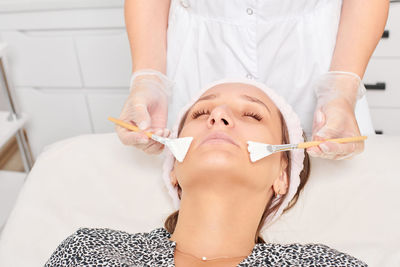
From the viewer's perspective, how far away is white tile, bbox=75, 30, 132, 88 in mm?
2096

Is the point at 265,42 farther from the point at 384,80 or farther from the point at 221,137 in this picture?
the point at 384,80

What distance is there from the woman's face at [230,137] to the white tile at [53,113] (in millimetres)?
1207

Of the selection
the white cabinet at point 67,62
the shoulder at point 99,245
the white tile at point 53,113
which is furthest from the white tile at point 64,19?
the shoulder at point 99,245

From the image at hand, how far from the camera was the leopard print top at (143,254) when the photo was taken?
104 cm

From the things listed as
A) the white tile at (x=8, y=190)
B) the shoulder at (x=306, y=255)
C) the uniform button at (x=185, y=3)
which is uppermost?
A: the uniform button at (x=185, y=3)

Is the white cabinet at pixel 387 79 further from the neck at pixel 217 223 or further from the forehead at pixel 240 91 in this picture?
the neck at pixel 217 223

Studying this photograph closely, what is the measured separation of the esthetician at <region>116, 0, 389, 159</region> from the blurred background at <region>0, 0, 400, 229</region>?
0.59 meters

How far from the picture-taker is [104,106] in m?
2.30

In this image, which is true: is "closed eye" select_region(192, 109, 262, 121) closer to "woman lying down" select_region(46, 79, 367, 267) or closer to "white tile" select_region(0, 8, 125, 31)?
"woman lying down" select_region(46, 79, 367, 267)

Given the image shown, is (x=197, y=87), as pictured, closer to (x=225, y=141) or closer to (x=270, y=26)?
(x=270, y=26)

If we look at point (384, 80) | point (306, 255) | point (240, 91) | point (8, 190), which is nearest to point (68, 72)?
point (8, 190)

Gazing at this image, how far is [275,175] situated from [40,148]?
1.64 meters

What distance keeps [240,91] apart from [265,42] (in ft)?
0.83

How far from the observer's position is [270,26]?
1.37m
